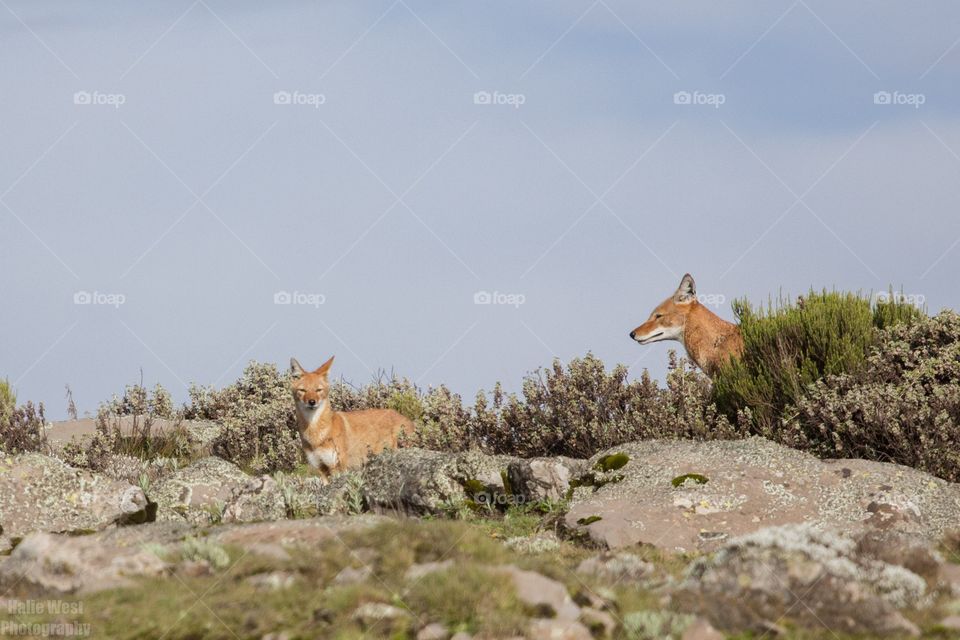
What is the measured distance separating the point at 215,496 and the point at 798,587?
318 inches

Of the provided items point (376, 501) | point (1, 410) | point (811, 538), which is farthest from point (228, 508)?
point (1, 410)

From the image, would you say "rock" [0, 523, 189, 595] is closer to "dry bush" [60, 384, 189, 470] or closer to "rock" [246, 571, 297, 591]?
"rock" [246, 571, 297, 591]

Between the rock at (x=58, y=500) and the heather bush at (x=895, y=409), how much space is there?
27.4 ft

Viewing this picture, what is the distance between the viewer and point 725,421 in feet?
48.0

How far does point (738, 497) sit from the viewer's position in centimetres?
1133

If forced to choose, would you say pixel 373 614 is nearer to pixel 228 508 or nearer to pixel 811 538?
pixel 811 538

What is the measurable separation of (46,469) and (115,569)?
555 cm

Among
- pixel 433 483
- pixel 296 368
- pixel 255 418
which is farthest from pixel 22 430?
pixel 433 483

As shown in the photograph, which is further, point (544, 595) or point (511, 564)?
point (511, 564)

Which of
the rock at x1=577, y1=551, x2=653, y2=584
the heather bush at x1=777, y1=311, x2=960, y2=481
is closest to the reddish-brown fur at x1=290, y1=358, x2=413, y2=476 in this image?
the heather bush at x1=777, y1=311, x2=960, y2=481

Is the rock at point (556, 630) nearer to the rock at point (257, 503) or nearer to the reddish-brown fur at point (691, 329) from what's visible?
the rock at point (257, 503)

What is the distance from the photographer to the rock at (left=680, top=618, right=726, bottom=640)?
6027 millimetres

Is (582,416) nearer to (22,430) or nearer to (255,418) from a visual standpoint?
(255,418)

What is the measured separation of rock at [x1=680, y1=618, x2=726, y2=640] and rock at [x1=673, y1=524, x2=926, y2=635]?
214 mm
